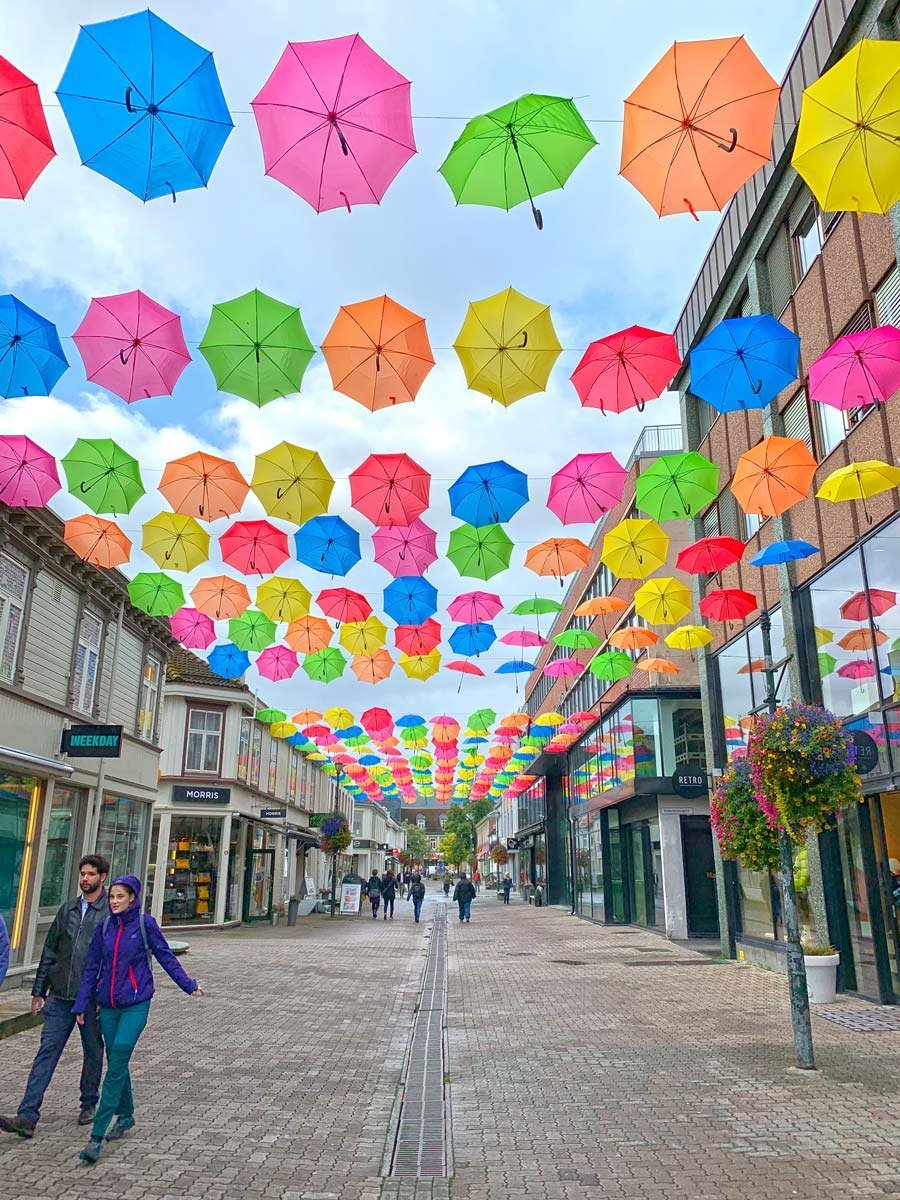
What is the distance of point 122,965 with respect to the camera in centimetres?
636

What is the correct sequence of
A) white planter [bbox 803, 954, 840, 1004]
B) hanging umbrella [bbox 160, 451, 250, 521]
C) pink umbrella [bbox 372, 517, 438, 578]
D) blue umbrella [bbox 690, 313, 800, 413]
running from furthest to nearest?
1. pink umbrella [bbox 372, 517, 438, 578]
2. white planter [bbox 803, 954, 840, 1004]
3. hanging umbrella [bbox 160, 451, 250, 521]
4. blue umbrella [bbox 690, 313, 800, 413]

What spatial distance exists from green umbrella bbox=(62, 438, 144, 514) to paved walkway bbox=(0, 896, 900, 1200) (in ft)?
23.2

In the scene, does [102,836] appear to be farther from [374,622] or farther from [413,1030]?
[413,1030]

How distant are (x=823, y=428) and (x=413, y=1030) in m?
11.4

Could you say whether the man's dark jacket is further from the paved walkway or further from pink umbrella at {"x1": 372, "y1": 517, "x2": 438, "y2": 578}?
pink umbrella at {"x1": 372, "y1": 517, "x2": 438, "y2": 578}

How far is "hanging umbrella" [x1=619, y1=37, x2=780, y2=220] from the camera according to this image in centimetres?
707

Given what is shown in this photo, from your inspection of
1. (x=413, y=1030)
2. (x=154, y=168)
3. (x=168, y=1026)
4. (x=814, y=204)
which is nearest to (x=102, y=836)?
(x=168, y=1026)

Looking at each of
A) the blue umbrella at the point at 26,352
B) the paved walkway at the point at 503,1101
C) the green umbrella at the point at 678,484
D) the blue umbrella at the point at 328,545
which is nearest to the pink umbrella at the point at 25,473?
the blue umbrella at the point at 26,352

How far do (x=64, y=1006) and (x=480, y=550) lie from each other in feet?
31.9

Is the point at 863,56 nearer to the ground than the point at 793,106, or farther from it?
nearer to the ground

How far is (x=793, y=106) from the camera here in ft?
48.6

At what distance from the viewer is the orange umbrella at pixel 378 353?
9.83 meters

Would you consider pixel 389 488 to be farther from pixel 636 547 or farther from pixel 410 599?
pixel 636 547

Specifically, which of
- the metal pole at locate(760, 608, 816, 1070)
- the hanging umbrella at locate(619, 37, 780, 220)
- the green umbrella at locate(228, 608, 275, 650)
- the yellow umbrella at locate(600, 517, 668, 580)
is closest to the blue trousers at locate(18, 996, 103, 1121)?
the metal pole at locate(760, 608, 816, 1070)
